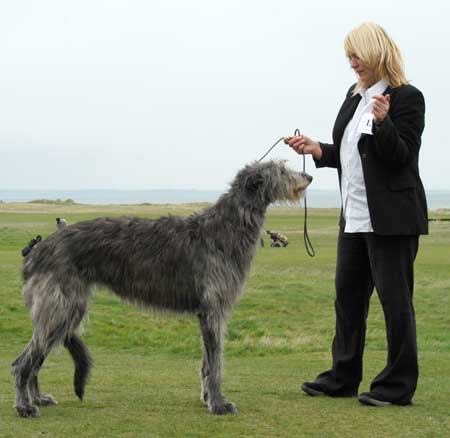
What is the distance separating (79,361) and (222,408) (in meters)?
1.50

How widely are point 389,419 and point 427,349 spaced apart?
742 centimetres

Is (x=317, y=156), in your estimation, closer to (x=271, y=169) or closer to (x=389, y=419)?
(x=271, y=169)

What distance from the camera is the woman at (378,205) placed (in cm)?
736

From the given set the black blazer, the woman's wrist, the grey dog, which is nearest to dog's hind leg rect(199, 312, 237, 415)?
the grey dog

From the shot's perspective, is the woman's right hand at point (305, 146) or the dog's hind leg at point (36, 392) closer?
the dog's hind leg at point (36, 392)

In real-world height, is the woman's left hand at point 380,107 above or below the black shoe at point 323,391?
above

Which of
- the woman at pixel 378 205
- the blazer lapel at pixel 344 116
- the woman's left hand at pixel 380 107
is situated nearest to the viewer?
the woman's left hand at pixel 380 107

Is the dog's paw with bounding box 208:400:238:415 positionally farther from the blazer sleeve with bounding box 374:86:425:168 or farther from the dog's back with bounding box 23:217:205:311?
the blazer sleeve with bounding box 374:86:425:168

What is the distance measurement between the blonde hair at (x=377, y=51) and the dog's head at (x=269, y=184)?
1.25 meters

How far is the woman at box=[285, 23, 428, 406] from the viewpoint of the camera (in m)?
7.36

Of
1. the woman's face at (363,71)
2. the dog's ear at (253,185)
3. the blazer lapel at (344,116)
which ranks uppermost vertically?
the woman's face at (363,71)

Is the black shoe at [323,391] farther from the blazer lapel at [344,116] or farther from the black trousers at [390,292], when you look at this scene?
the blazer lapel at [344,116]

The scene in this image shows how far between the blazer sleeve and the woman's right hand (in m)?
0.92

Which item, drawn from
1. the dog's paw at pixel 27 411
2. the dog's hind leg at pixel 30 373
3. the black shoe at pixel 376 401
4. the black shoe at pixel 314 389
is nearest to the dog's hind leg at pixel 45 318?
the dog's hind leg at pixel 30 373
